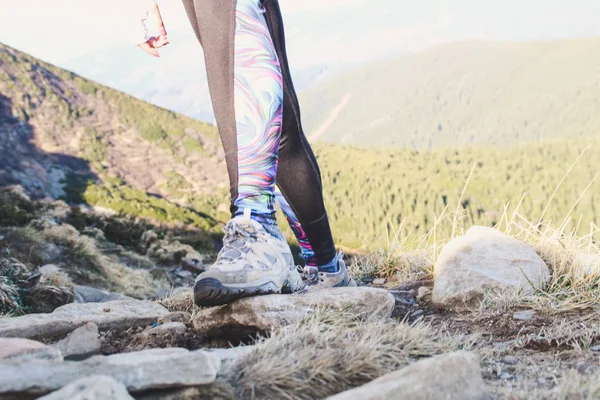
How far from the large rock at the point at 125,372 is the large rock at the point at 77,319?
0.86 meters

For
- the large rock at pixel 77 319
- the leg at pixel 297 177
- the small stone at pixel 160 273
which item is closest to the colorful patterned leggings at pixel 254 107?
the leg at pixel 297 177

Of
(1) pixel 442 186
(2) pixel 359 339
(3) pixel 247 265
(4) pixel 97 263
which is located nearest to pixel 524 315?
(2) pixel 359 339

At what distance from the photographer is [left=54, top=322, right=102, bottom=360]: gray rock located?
1813 millimetres

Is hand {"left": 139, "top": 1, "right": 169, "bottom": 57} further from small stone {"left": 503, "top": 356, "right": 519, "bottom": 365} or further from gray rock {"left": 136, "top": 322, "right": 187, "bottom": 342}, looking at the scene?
small stone {"left": 503, "top": 356, "right": 519, "bottom": 365}

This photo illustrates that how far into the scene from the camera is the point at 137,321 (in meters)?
2.45

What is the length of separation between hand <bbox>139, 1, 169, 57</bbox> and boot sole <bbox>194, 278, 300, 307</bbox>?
1.05m

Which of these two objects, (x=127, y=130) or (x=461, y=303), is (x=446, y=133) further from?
(x=461, y=303)

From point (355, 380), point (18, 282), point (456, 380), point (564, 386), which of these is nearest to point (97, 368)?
point (355, 380)

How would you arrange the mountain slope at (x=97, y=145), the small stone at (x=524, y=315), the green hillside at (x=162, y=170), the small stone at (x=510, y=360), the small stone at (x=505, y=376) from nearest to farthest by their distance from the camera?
the small stone at (x=505, y=376), the small stone at (x=510, y=360), the small stone at (x=524, y=315), the mountain slope at (x=97, y=145), the green hillside at (x=162, y=170)

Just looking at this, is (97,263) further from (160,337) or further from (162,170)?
(162,170)

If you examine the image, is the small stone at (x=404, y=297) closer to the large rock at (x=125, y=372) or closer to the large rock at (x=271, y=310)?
the large rock at (x=271, y=310)

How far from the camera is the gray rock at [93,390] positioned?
111 centimetres

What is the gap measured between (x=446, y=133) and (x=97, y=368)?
19079cm

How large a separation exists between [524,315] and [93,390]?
178 cm
